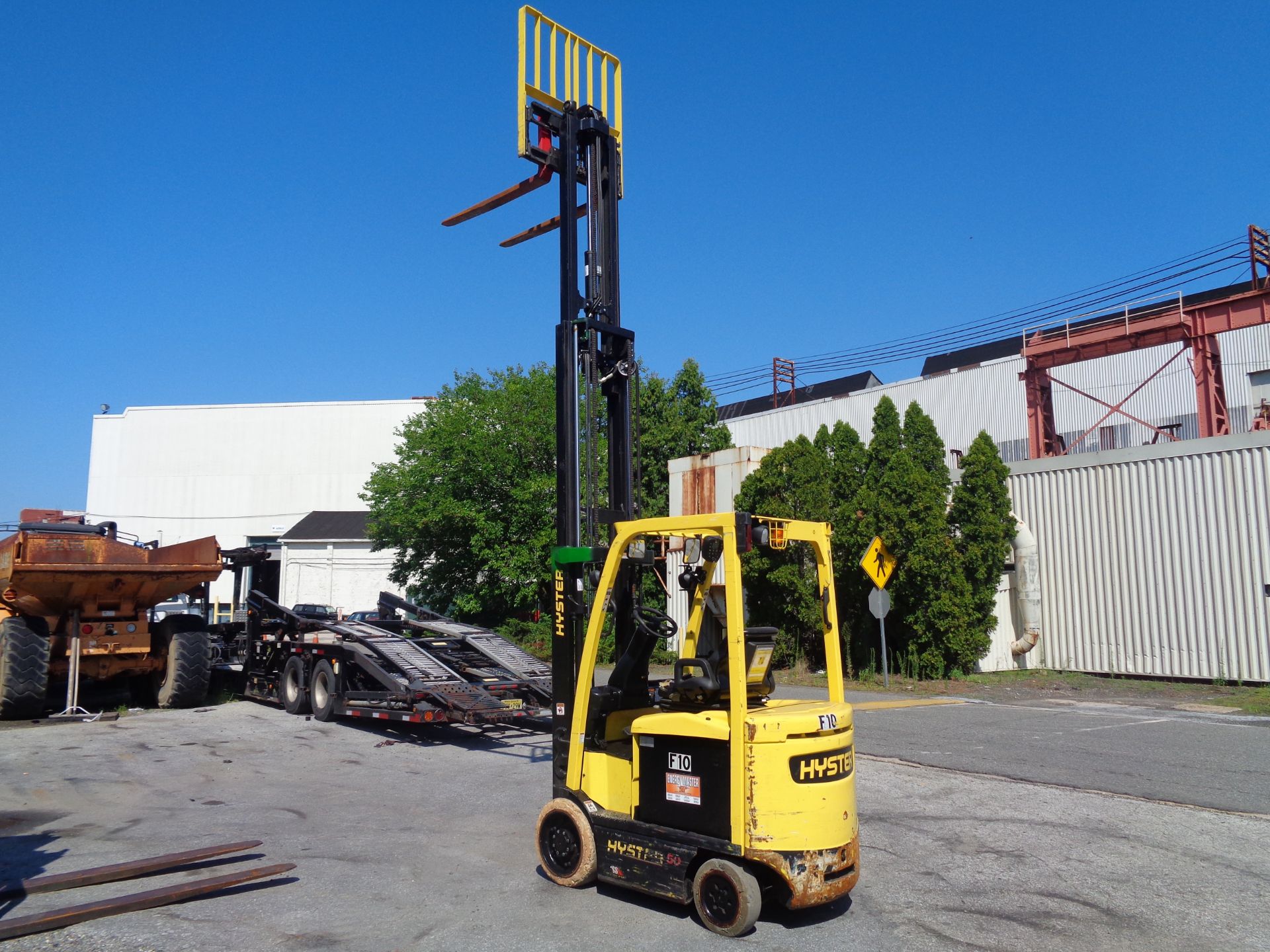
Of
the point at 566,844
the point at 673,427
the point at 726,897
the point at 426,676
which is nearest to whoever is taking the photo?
the point at 726,897

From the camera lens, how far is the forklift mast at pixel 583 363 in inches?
282

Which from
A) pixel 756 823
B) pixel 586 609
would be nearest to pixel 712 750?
pixel 756 823

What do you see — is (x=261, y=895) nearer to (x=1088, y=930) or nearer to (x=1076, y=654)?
(x=1088, y=930)

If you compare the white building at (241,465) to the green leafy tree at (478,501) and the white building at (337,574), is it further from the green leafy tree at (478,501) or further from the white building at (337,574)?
the green leafy tree at (478,501)

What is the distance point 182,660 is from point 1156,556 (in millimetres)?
19592

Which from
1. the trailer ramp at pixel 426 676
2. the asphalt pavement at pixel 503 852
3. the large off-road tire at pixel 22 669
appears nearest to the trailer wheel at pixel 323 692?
the trailer ramp at pixel 426 676

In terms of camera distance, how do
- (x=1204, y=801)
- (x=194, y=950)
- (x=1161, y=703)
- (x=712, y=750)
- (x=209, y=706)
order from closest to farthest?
1. (x=194, y=950)
2. (x=712, y=750)
3. (x=1204, y=801)
4. (x=209, y=706)
5. (x=1161, y=703)

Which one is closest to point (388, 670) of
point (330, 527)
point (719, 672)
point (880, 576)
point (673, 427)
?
point (719, 672)

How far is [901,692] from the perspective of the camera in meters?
19.9

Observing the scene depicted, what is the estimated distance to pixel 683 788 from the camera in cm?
587

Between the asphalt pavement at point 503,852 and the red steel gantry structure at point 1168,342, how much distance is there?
14.4 m

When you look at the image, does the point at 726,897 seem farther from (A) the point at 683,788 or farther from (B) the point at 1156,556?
(B) the point at 1156,556

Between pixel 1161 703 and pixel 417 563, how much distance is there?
23.0m

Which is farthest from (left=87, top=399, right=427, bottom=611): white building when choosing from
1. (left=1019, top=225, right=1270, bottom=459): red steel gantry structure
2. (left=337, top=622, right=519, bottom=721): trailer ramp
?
(left=337, top=622, right=519, bottom=721): trailer ramp
